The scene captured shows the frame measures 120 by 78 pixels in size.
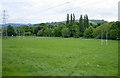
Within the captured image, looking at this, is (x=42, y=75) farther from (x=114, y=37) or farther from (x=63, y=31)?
(x=63, y=31)

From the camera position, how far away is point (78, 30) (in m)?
70.4

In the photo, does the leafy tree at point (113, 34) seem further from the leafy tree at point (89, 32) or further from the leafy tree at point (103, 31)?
the leafy tree at point (89, 32)

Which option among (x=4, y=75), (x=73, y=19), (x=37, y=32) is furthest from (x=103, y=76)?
(x=37, y=32)

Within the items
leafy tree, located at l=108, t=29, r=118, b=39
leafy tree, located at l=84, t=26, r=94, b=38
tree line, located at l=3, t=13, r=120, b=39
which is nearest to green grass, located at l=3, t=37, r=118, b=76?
leafy tree, located at l=108, t=29, r=118, b=39

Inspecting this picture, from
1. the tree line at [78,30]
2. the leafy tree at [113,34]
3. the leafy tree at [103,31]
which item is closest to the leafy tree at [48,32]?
the tree line at [78,30]

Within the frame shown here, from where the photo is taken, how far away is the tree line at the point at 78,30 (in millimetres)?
50109

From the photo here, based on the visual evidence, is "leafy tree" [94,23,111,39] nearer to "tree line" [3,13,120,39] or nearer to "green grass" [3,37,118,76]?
"tree line" [3,13,120,39]

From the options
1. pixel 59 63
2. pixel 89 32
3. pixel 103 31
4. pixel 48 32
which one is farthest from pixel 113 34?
pixel 48 32

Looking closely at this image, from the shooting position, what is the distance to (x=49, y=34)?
277 ft

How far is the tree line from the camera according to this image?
50.1 meters

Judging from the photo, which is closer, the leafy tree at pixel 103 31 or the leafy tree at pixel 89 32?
the leafy tree at pixel 103 31

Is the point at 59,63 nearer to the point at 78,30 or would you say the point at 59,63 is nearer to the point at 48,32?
the point at 78,30

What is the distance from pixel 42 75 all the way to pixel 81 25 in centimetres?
6647

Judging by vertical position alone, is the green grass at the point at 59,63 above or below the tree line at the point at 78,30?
below
